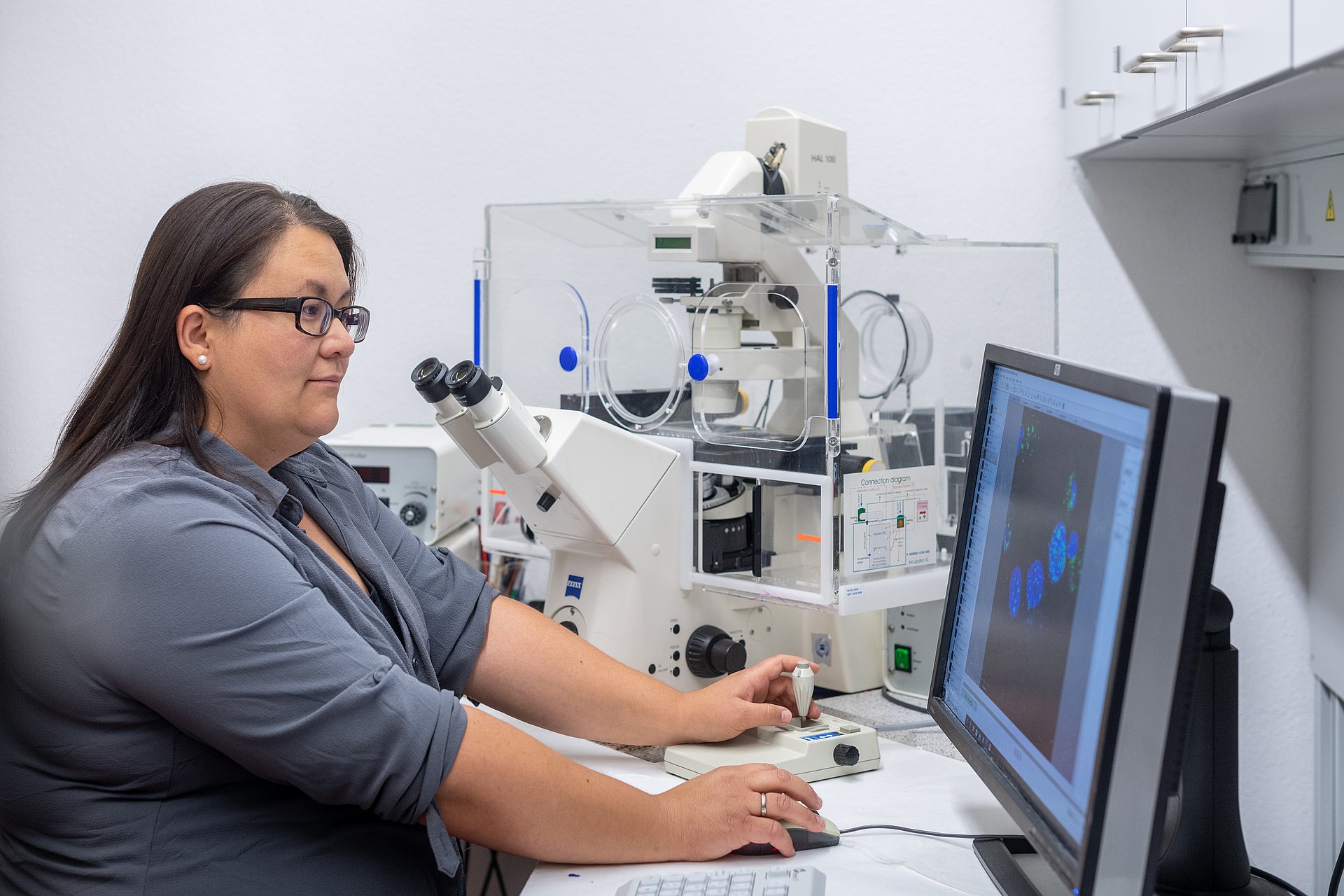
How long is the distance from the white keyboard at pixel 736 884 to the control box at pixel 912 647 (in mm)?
642

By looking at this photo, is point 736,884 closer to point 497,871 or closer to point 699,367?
point 699,367

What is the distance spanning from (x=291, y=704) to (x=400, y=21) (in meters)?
1.59

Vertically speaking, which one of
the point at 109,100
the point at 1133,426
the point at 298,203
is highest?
the point at 109,100

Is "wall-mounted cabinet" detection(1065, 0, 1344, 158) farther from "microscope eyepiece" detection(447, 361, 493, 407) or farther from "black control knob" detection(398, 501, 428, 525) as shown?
"black control knob" detection(398, 501, 428, 525)

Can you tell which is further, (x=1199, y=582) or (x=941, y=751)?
(x=941, y=751)

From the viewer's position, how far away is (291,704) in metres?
0.92

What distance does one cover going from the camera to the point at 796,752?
126 cm

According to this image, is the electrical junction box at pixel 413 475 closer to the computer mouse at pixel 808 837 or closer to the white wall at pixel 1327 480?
the computer mouse at pixel 808 837

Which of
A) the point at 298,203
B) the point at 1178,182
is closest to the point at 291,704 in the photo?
the point at 298,203

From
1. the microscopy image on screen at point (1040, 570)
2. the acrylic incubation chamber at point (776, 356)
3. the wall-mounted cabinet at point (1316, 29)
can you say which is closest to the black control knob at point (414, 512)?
the acrylic incubation chamber at point (776, 356)

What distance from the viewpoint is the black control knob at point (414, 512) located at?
74.6 inches

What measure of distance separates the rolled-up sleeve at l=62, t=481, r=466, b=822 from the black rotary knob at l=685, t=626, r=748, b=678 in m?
0.58

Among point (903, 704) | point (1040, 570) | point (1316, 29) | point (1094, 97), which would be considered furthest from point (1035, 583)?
point (1094, 97)

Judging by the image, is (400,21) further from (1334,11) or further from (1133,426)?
(1133,426)
